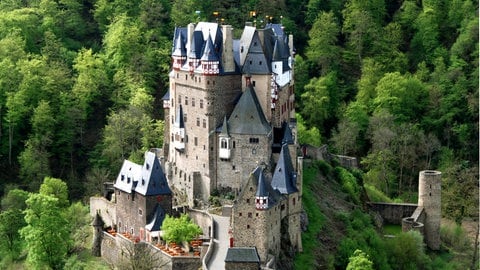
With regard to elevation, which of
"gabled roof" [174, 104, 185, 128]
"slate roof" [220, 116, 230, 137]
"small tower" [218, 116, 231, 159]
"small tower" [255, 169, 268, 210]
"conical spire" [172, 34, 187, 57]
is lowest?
"small tower" [255, 169, 268, 210]

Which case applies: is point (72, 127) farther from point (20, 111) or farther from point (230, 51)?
point (230, 51)

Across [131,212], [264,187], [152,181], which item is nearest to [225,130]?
[152,181]

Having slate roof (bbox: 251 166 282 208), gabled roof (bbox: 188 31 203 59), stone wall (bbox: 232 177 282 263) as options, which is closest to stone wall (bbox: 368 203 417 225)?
gabled roof (bbox: 188 31 203 59)

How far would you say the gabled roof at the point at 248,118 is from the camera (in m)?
77.3

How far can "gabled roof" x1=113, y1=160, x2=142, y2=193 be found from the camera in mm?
76812

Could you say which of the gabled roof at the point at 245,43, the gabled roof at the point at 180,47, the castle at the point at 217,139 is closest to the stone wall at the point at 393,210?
the castle at the point at 217,139

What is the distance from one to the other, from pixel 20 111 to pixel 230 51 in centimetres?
3025

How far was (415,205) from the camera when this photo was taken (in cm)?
9512

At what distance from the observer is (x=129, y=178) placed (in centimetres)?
7738

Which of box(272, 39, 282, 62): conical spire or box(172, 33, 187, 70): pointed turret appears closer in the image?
box(172, 33, 187, 70): pointed turret

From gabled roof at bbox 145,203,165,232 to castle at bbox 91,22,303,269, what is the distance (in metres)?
0.06

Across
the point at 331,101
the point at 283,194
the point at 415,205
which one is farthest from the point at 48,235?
the point at 331,101

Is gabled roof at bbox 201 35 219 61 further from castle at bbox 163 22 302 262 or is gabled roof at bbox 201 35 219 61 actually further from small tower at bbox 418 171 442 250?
small tower at bbox 418 171 442 250

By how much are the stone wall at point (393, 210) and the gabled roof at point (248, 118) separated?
21018 mm
